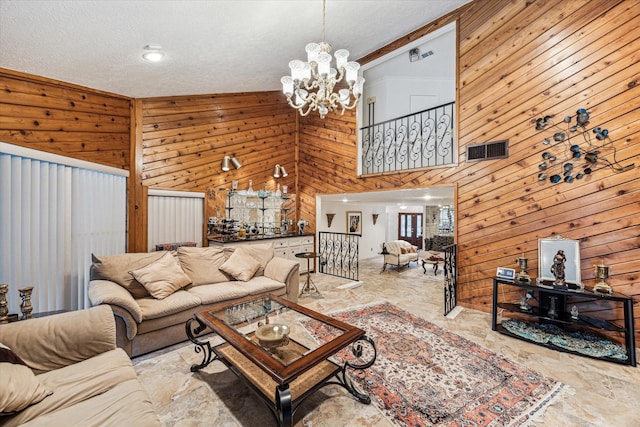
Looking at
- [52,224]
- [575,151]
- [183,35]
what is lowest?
[52,224]

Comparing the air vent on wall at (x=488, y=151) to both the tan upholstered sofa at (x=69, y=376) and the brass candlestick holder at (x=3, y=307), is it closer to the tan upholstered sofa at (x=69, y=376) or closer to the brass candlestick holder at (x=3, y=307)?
the tan upholstered sofa at (x=69, y=376)

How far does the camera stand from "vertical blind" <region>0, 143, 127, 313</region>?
2.27 m

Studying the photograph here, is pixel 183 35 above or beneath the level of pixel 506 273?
above

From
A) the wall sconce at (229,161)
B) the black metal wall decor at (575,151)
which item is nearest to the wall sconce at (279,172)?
the wall sconce at (229,161)

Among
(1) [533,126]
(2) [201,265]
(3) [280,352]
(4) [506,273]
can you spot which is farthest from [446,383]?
(1) [533,126]

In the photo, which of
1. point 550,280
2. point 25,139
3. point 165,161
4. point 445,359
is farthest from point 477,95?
point 25,139

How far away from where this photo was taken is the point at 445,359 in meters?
2.50

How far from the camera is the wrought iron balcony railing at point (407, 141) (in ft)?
16.1

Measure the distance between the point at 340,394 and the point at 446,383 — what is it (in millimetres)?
884

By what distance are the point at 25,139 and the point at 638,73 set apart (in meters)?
6.15

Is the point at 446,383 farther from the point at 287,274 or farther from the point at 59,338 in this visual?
the point at 59,338

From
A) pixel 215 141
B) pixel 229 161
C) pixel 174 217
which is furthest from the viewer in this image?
pixel 229 161

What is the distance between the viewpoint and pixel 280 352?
1947 mm

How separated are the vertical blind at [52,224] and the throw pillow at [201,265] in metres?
0.95
